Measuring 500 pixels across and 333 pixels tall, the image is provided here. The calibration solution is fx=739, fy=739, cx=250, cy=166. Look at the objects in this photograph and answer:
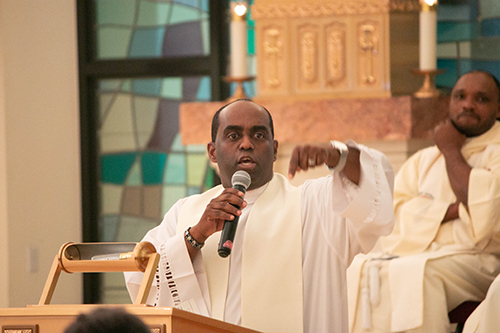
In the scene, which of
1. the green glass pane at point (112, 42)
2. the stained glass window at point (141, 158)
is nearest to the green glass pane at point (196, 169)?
the stained glass window at point (141, 158)

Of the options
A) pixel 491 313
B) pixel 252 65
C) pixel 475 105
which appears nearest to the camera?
pixel 491 313

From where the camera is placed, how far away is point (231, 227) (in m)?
2.49

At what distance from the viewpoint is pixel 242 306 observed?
2.84 m

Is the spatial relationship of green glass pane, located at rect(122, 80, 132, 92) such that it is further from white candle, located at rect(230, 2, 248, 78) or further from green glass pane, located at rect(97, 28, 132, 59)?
white candle, located at rect(230, 2, 248, 78)

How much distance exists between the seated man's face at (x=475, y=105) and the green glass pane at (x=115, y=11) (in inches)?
134

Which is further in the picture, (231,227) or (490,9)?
(490,9)

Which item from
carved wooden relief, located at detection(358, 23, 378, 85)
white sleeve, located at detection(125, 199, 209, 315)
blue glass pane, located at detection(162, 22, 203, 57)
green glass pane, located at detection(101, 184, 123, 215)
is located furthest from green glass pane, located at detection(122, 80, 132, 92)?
white sleeve, located at detection(125, 199, 209, 315)

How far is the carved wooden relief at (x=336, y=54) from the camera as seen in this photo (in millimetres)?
5434

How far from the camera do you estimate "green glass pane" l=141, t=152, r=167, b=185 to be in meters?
6.90

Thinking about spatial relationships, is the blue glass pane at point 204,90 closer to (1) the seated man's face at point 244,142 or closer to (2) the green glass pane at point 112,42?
(2) the green glass pane at point 112,42

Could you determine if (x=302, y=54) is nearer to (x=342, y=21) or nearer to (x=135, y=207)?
(x=342, y=21)

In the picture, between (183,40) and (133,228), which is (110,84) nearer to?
(183,40)

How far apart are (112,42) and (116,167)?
119cm

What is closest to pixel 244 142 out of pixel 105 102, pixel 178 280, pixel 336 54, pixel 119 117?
pixel 178 280
